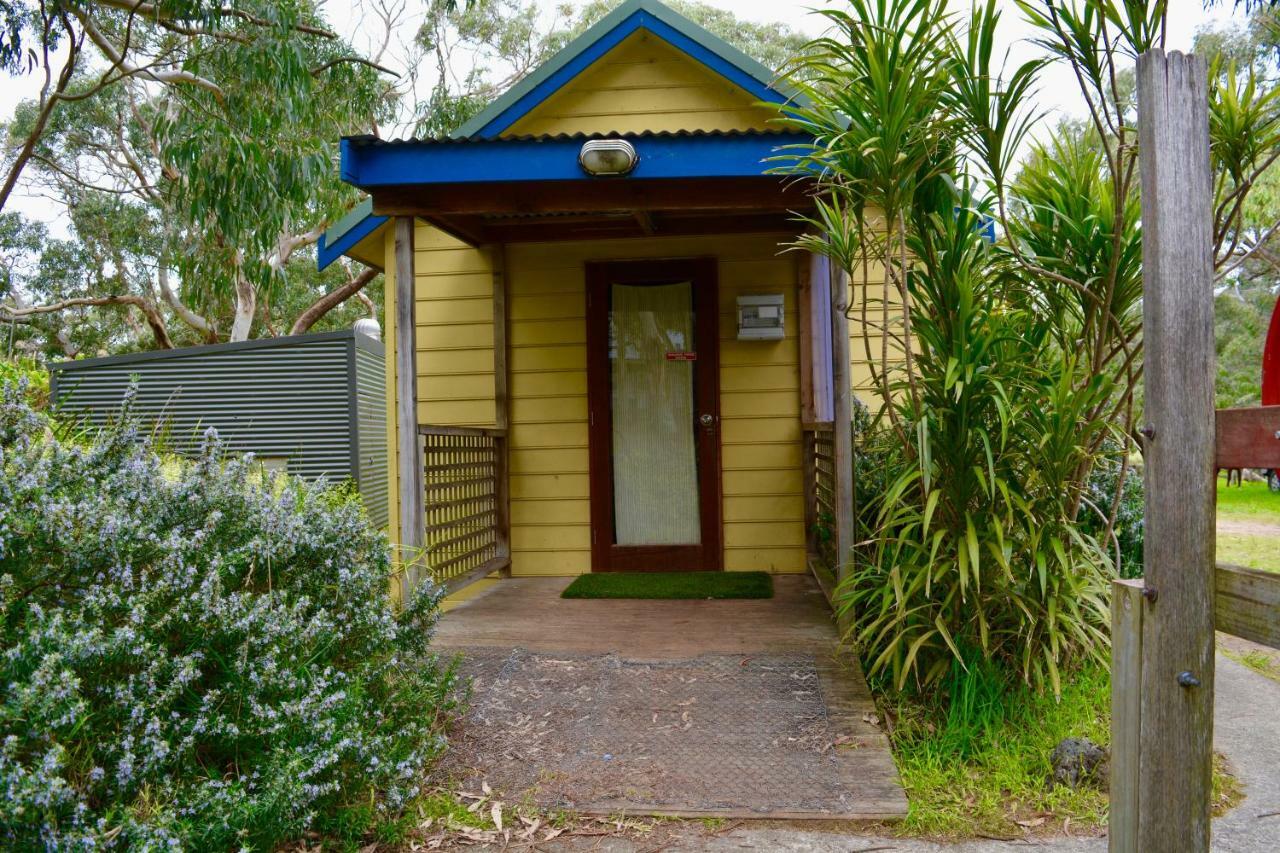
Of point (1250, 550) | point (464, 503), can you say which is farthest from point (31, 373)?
point (1250, 550)

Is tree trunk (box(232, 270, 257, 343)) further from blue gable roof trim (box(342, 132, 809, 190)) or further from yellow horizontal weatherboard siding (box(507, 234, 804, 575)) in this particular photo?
blue gable roof trim (box(342, 132, 809, 190))

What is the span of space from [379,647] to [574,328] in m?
3.54

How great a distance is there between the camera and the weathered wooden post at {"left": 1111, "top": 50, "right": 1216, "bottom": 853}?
5.66 feet

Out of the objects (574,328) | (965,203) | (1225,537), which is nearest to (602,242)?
(574,328)

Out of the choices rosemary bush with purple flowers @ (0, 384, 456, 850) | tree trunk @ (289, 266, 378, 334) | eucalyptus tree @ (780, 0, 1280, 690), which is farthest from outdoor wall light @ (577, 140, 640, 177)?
tree trunk @ (289, 266, 378, 334)

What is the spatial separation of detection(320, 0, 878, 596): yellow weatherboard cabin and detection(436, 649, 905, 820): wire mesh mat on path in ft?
6.64

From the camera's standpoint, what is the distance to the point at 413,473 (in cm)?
489

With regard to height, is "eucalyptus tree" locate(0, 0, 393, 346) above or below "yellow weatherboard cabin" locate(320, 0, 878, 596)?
above

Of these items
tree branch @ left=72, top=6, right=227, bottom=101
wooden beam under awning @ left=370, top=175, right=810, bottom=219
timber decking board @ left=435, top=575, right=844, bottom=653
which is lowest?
timber decking board @ left=435, top=575, right=844, bottom=653

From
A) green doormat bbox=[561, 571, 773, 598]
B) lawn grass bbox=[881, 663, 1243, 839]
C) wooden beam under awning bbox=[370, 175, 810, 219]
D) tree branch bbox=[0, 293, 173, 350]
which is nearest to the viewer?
lawn grass bbox=[881, 663, 1243, 839]

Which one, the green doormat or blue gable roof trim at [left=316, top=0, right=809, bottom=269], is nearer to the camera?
blue gable roof trim at [left=316, top=0, right=809, bottom=269]

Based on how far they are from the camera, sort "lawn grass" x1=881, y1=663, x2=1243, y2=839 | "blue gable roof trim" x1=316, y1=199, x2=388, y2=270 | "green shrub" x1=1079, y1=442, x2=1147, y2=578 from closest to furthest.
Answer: "lawn grass" x1=881, y1=663, x2=1243, y2=839 < "green shrub" x1=1079, y1=442, x2=1147, y2=578 < "blue gable roof trim" x1=316, y1=199, x2=388, y2=270

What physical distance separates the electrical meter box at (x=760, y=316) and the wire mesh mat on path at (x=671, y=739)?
8.59ft

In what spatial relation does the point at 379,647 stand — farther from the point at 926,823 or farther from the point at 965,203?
the point at 965,203
